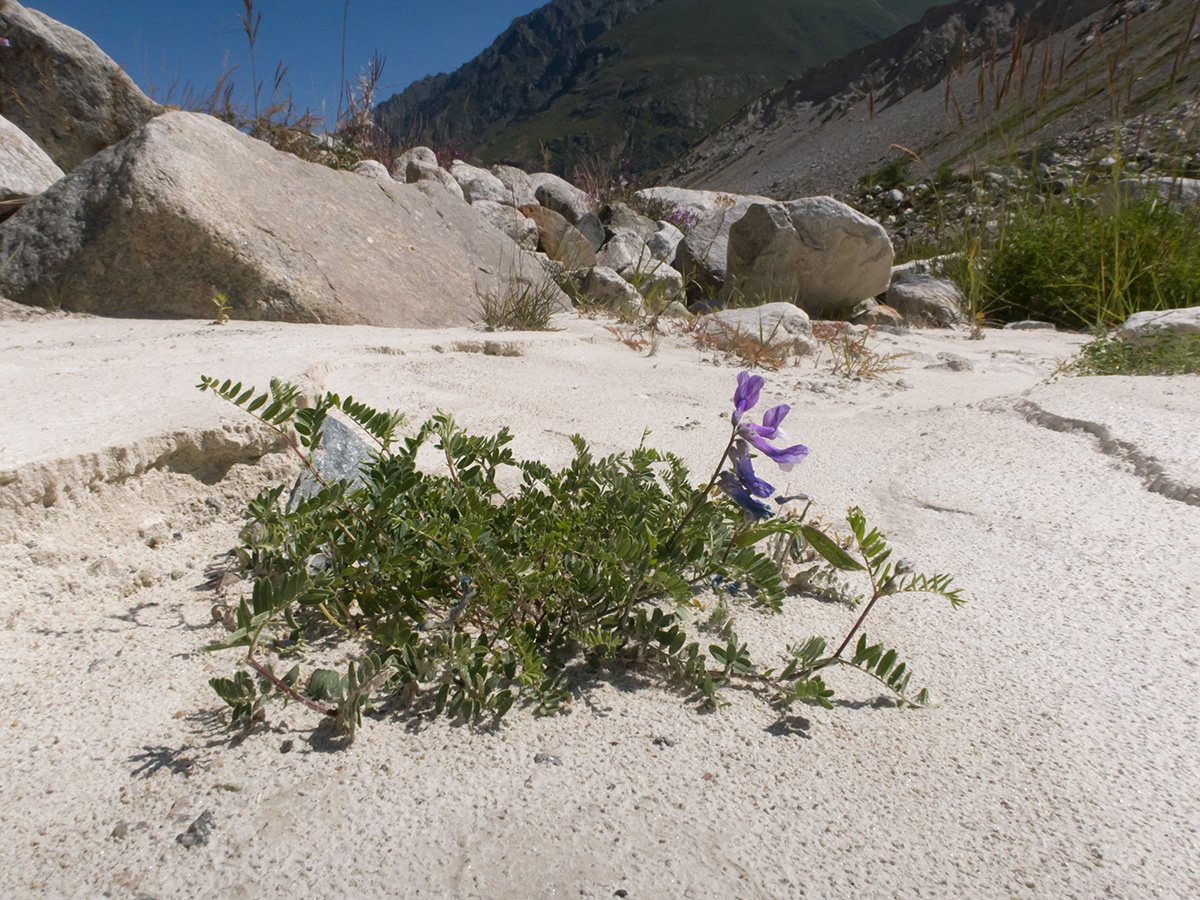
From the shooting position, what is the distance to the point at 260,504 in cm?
144

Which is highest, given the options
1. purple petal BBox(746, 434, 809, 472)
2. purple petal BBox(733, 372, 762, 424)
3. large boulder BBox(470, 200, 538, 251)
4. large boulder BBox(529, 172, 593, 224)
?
large boulder BBox(529, 172, 593, 224)

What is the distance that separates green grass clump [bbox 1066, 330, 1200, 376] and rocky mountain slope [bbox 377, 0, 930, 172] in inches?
3450

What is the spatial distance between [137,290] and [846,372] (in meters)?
3.91

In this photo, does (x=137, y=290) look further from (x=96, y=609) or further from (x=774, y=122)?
(x=774, y=122)

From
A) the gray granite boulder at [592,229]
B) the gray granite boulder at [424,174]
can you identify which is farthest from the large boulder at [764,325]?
the gray granite boulder at [424,174]

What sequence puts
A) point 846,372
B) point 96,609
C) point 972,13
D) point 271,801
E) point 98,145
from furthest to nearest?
point 972,13, point 98,145, point 846,372, point 96,609, point 271,801

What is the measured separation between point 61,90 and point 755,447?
7.82m

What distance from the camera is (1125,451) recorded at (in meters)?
2.31

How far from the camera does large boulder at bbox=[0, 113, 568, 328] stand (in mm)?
4137

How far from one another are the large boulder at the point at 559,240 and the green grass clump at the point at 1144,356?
511 cm

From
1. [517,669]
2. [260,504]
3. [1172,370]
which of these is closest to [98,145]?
[260,504]

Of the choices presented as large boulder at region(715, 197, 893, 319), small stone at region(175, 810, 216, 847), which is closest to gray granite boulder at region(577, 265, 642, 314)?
large boulder at region(715, 197, 893, 319)

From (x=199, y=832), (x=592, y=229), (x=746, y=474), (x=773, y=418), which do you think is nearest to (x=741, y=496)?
(x=746, y=474)

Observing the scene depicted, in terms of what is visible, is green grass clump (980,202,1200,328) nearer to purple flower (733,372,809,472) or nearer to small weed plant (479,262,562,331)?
small weed plant (479,262,562,331)
